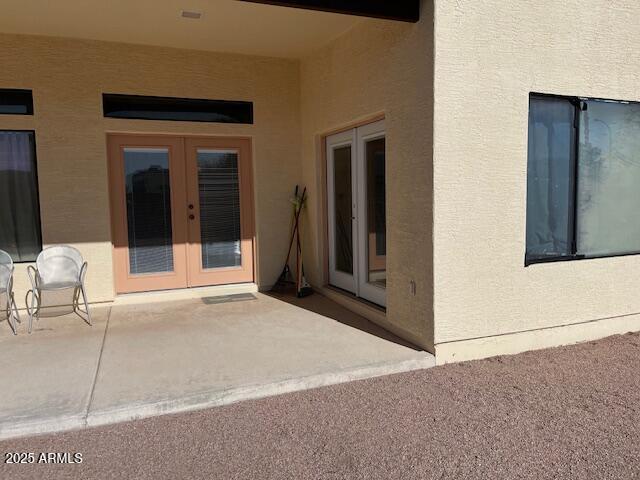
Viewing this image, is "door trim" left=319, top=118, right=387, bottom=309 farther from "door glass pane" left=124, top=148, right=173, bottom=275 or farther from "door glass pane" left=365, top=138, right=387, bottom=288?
Result: "door glass pane" left=124, top=148, right=173, bottom=275

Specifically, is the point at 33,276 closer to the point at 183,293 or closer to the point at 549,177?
the point at 183,293

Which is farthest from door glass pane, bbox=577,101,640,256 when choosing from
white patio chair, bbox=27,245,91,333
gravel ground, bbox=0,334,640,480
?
white patio chair, bbox=27,245,91,333

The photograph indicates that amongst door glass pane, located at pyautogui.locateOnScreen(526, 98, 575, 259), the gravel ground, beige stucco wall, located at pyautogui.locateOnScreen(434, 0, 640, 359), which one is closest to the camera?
the gravel ground

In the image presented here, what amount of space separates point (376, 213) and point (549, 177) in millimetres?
1752

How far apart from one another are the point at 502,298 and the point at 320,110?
3.30 m

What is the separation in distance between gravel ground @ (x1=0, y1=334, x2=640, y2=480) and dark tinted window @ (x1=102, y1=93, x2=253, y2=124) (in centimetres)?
414

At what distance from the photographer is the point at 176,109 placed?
625 centimetres

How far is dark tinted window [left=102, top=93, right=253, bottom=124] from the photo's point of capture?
6.02m

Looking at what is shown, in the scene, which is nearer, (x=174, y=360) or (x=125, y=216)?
(x=174, y=360)

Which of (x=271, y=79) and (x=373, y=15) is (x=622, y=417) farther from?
(x=271, y=79)

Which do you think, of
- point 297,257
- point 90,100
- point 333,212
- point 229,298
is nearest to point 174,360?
point 229,298

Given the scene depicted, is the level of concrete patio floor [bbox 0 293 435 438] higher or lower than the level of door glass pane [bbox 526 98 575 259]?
lower

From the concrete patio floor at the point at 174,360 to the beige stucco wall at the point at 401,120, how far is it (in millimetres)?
455

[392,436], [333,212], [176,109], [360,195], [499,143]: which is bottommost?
[392,436]
